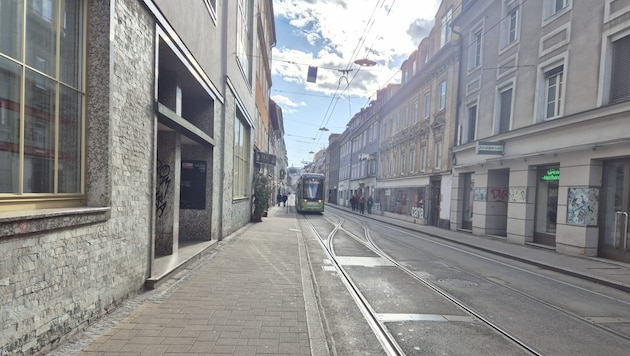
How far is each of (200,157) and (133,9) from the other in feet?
18.2

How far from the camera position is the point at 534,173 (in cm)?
1355

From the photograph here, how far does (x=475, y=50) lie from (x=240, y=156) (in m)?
13.7

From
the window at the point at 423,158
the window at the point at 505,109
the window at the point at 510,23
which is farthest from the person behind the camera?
the window at the point at 423,158

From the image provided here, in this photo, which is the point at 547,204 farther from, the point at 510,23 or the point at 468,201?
the point at 510,23

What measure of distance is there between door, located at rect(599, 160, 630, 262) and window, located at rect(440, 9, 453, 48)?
14546 mm

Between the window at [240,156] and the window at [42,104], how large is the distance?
9229 millimetres

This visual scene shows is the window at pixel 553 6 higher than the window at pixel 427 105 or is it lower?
higher

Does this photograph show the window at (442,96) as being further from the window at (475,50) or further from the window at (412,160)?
the window at (412,160)

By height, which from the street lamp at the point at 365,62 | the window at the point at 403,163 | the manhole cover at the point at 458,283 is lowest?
the manhole cover at the point at 458,283

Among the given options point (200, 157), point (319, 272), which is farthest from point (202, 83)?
point (319, 272)

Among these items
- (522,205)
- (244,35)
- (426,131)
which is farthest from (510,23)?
(244,35)

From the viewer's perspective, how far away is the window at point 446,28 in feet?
71.6

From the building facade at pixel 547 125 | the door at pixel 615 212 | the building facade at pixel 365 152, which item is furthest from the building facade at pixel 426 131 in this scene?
the door at pixel 615 212

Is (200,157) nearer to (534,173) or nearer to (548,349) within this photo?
(548,349)
